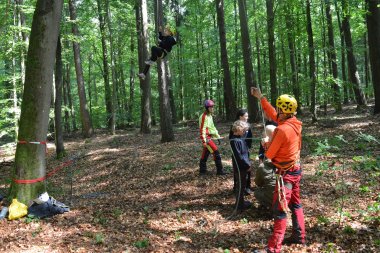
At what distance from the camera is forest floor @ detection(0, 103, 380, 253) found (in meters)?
5.46

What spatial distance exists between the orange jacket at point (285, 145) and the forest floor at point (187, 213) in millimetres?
1067

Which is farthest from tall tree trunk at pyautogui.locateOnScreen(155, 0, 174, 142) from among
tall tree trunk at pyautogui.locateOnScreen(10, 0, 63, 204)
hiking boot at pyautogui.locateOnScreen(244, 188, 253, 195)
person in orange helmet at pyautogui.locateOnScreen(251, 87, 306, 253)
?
person in orange helmet at pyautogui.locateOnScreen(251, 87, 306, 253)

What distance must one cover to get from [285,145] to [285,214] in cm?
101

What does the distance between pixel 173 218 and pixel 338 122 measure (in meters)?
11.6

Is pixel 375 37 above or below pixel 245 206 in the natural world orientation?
above

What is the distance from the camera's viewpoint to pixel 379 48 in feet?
50.1

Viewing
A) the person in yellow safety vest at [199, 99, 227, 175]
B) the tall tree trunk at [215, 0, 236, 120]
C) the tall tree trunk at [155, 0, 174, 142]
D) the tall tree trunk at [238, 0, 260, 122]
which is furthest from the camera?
the tall tree trunk at [215, 0, 236, 120]

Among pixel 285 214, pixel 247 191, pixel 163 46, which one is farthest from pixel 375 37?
pixel 285 214

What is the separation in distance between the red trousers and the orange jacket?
232 mm

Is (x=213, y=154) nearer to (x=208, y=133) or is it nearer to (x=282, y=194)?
(x=208, y=133)

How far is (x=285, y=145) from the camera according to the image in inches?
193

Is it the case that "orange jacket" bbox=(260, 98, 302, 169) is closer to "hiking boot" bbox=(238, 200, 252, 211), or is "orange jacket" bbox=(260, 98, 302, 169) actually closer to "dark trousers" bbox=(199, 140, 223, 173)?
"hiking boot" bbox=(238, 200, 252, 211)

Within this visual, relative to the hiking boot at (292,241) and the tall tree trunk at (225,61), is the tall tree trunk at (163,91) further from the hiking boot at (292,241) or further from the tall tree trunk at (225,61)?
the hiking boot at (292,241)

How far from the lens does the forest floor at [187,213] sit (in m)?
5.46
